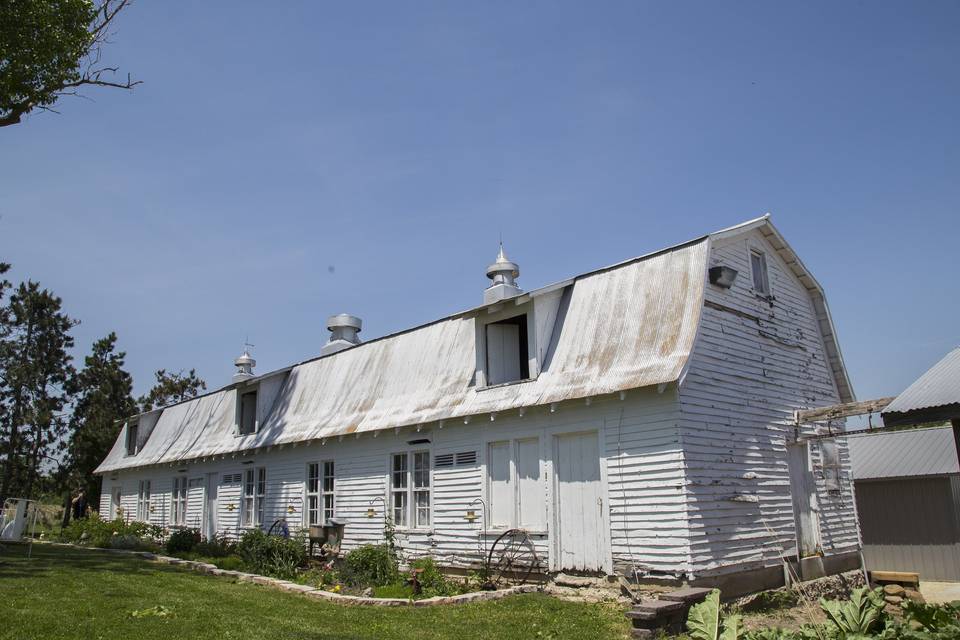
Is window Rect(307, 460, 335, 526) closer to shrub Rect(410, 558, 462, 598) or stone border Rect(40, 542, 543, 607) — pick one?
stone border Rect(40, 542, 543, 607)

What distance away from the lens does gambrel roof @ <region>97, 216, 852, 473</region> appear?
12469 mm

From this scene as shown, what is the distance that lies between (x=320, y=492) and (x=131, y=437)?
15.9 m

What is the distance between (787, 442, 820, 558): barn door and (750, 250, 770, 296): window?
10.1ft

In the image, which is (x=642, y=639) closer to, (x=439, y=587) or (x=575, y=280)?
(x=439, y=587)

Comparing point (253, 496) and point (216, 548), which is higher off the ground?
point (253, 496)

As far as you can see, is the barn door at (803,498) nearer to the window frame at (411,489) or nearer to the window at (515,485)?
the window at (515,485)

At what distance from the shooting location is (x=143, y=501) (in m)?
28.7

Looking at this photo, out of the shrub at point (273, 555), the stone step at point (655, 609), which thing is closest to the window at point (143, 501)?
the shrub at point (273, 555)

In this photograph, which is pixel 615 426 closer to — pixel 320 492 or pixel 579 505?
pixel 579 505

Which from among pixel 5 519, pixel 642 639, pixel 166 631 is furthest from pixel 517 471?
pixel 5 519

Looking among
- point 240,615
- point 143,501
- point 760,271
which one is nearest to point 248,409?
point 143,501

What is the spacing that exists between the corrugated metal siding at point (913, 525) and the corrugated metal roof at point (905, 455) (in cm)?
34

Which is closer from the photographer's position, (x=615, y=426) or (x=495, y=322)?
(x=615, y=426)

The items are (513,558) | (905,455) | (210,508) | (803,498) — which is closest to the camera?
(513,558)
